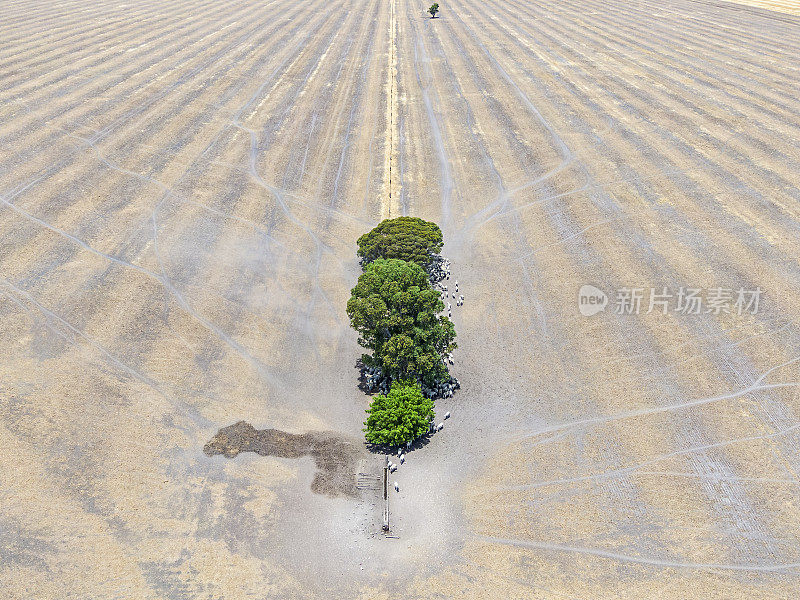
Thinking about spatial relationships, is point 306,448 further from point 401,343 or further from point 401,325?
point 401,325

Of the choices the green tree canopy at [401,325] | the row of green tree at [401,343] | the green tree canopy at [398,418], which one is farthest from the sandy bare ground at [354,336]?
the green tree canopy at [401,325]

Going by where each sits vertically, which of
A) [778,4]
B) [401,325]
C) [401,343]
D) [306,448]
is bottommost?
[778,4]

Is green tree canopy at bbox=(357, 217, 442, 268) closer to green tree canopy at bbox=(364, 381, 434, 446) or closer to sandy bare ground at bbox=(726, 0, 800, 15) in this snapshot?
green tree canopy at bbox=(364, 381, 434, 446)

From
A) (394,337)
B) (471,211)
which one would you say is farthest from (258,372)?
(471,211)

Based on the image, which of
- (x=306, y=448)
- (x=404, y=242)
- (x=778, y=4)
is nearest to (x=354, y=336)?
(x=404, y=242)

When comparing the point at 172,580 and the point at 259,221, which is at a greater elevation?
the point at 172,580

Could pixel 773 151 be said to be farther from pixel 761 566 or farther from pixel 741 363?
pixel 761 566
